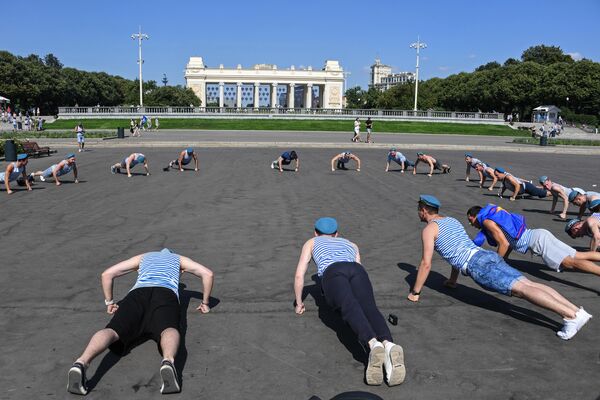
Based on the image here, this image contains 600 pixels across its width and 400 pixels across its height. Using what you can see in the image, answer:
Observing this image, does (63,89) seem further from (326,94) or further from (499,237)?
(499,237)

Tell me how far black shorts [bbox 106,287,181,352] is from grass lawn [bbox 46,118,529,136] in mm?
56942

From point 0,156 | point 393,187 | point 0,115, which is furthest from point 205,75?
point 393,187

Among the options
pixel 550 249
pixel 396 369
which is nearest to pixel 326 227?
pixel 396 369

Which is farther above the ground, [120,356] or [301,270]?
[301,270]

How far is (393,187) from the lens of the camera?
1806 cm

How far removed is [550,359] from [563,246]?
2287 millimetres

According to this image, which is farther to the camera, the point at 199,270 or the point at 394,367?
the point at 199,270

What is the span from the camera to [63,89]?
9394 centimetres

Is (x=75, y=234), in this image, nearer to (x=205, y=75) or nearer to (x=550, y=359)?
(x=550, y=359)

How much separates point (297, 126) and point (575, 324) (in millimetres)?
59502

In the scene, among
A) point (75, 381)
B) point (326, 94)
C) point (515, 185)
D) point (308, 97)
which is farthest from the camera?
point (308, 97)

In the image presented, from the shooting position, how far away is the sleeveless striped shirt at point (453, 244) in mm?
6379

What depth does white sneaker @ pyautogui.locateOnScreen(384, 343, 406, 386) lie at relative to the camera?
4.66m

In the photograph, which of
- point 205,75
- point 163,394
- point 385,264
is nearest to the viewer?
point 163,394
